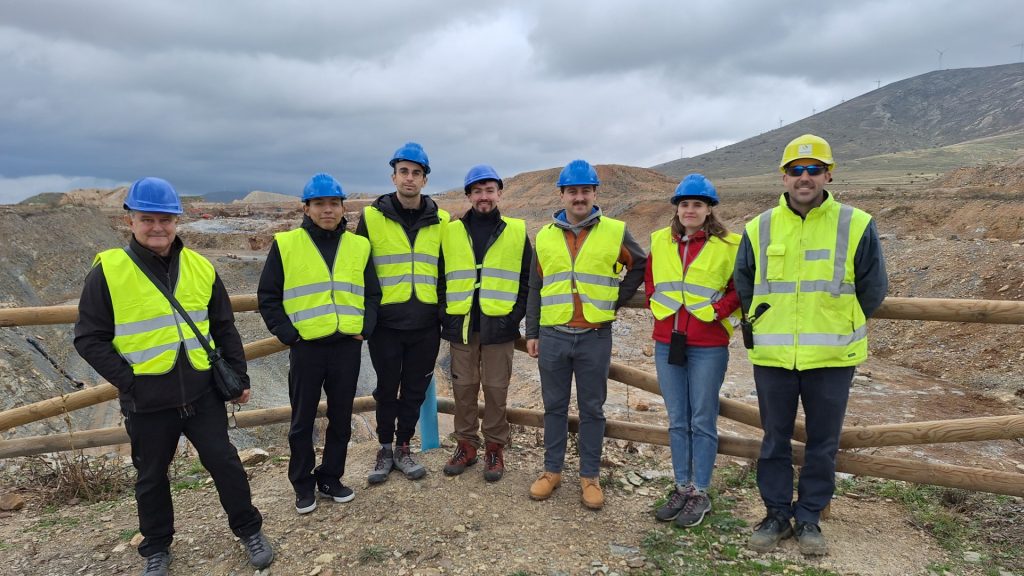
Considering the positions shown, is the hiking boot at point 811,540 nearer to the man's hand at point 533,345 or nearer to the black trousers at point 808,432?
the black trousers at point 808,432

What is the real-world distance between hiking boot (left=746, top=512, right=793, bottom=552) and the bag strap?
336 centimetres

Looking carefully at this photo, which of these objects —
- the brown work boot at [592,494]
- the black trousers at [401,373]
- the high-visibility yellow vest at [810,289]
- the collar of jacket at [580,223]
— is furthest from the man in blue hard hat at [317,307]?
the high-visibility yellow vest at [810,289]

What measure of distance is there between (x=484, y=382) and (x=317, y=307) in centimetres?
132

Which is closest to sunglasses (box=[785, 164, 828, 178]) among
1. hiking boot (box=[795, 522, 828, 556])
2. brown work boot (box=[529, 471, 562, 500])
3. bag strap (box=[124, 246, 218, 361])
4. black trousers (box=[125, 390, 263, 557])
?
hiking boot (box=[795, 522, 828, 556])

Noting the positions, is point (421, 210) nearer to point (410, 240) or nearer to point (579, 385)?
point (410, 240)

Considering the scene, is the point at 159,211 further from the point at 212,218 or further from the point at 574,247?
the point at 212,218

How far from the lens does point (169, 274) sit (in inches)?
129

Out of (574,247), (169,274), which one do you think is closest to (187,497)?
(169,274)

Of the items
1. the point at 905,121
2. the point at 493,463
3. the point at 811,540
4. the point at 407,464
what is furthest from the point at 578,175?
the point at 905,121

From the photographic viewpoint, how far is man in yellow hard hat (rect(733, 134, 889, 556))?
3.26 m

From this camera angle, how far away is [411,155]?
414cm

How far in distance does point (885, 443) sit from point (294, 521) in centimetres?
388

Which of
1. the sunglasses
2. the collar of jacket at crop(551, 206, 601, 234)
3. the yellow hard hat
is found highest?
the yellow hard hat

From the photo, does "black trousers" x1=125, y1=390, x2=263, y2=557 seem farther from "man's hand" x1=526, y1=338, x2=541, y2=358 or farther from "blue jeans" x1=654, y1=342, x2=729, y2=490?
"blue jeans" x1=654, y1=342, x2=729, y2=490
